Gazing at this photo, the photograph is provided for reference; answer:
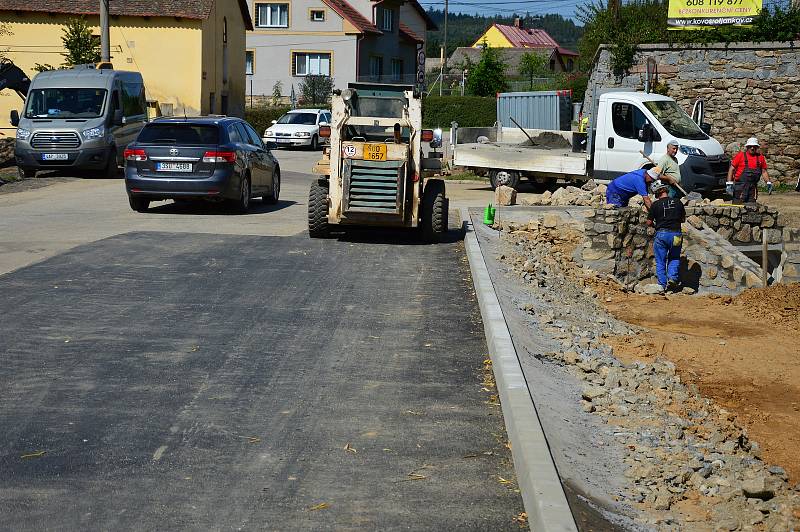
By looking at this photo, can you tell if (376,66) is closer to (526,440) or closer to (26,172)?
(26,172)

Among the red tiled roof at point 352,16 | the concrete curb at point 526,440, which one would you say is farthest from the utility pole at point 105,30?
the red tiled roof at point 352,16

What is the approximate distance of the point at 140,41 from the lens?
43.8 metres

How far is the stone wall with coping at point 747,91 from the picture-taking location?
29609 mm

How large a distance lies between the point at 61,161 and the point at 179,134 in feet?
28.2

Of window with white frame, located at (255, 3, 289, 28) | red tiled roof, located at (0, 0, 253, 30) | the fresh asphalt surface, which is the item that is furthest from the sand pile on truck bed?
window with white frame, located at (255, 3, 289, 28)

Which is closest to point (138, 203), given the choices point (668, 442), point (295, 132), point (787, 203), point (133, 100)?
point (133, 100)

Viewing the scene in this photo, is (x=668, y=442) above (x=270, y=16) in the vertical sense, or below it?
below

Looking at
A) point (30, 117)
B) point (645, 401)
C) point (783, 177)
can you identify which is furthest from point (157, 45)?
point (645, 401)

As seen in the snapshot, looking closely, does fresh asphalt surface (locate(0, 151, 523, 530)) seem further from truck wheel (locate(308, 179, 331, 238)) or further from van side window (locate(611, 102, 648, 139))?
van side window (locate(611, 102, 648, 139))

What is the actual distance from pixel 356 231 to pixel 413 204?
1784 mm

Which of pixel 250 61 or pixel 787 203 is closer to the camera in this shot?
pixel 787 203

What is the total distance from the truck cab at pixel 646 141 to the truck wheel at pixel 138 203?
9750 millimetres

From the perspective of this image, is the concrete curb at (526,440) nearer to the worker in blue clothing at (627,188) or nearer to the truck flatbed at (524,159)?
the worker in blue clothing at (627,188)

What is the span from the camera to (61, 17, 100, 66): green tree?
40750 mm
